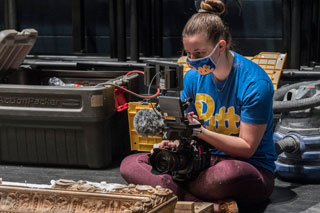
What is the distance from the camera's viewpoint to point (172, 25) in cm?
Result: 525

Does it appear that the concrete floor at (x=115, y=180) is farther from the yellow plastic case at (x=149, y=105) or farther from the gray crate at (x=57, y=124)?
the yellow plastic case at (x=149, y=105)

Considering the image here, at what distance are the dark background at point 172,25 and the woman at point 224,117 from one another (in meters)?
1.60

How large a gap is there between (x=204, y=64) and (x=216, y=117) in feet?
0.90

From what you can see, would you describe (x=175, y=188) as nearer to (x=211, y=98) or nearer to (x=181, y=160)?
(x=181, y=160)

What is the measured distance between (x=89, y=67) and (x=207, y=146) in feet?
7.73

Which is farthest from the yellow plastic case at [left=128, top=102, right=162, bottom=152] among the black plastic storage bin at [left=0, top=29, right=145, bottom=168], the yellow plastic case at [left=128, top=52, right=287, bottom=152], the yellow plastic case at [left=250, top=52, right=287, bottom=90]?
the yellow plastic case at [left=250, top=52, right=287, bottom=90]

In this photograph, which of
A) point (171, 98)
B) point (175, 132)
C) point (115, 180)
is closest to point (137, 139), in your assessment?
point (115, 180)

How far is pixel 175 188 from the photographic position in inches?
103

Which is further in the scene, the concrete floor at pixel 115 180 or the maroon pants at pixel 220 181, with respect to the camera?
the concrete floor at pixel 115 180

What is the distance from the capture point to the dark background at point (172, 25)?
414 centimetres

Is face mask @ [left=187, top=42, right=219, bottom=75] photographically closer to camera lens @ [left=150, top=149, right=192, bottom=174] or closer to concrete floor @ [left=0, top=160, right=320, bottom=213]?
camera lens @ [left=150, top=149, right=192, bottom=174]

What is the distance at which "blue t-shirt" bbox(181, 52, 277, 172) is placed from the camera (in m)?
2.48

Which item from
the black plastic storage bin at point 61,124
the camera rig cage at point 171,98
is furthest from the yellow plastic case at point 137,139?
the camera rig cage at point 171,98

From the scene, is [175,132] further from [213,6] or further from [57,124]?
[57,124]
